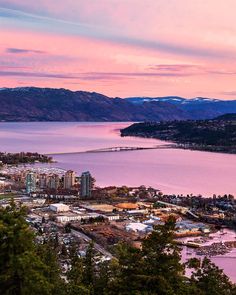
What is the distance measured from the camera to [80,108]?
4498 inches

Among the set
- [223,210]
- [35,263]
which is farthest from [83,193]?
[35,263]

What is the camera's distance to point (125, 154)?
1515 inches

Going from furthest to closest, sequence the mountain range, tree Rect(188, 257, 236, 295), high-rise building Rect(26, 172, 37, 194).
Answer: the mountain range, high-rise building Rect(26, 172, 37, 194), tree Rect(188, 257, 236, 295)

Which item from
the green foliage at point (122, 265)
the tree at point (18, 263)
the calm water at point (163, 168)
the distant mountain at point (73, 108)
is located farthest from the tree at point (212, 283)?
the distant mountain at point (73, 108)

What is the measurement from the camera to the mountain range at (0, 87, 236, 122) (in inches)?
4279

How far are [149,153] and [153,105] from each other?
3181 inches

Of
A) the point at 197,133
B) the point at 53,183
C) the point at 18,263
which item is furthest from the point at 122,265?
the point at 197,133

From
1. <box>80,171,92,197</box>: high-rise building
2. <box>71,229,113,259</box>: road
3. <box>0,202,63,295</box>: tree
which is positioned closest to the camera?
<box>0,202,63,295</box>: tree

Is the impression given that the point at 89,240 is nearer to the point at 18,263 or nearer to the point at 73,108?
the point at 18,263

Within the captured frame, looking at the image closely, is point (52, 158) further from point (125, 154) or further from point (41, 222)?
point (41, 222)

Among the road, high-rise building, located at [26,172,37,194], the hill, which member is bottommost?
the road

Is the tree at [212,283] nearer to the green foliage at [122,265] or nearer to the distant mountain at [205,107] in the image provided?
the green foliage at [122,265]

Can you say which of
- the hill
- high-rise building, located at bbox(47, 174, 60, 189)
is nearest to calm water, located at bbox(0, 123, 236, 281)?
high-rise building, located at bbox(47, 174, 60, 189)

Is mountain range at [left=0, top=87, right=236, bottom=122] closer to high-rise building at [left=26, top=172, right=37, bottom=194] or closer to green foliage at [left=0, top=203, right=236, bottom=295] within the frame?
high-rise building at [left=26, top=172, right=37, bottom=194]
